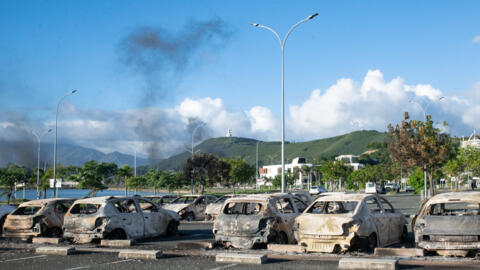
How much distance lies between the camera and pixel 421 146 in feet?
125

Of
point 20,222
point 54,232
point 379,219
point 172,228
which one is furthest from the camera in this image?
point 172,228

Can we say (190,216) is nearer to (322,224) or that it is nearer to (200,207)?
(200,207)

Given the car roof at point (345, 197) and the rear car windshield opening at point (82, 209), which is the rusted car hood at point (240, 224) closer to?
the car roof at point (345, 197)

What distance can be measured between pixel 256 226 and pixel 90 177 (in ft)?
141

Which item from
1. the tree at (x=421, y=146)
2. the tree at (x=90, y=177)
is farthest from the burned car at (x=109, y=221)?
the tree at (x=90, y=177)

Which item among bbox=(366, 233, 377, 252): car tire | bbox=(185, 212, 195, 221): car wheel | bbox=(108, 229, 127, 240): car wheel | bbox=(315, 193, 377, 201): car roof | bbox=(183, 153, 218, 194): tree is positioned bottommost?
bbox=(185, 212, 195, 221): car wheel

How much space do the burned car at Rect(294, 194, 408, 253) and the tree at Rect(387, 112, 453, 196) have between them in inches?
1072

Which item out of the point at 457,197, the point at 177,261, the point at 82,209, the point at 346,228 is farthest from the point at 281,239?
the point at 82,209

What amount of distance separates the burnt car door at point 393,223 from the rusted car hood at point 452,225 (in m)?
1.85

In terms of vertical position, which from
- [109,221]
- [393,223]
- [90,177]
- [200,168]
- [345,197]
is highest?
[200,168]

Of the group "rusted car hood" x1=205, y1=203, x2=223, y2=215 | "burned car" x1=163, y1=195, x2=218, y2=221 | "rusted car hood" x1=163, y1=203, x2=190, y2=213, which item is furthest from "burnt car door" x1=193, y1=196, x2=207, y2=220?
"rusted car hood" x1=205, y1=203, x2=223, y2=215

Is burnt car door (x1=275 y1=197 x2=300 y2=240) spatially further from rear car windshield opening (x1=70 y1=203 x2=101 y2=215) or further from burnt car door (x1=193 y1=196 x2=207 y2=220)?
burnt car door (x1=193 y1=196 x2=207 y2=220)

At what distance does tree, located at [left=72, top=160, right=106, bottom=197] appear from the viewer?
5266 centimetres

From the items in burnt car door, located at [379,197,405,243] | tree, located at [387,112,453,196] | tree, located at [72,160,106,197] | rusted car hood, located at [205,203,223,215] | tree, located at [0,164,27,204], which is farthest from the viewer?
tree, located at [0,164,27,204]
